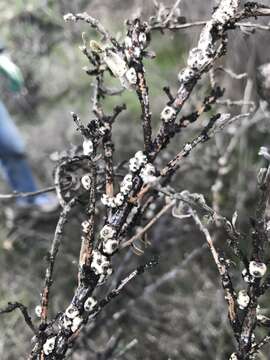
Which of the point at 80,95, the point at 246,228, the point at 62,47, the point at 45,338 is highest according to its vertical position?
the point at 62,47

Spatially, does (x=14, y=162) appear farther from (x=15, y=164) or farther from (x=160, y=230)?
(x=160, y=230)

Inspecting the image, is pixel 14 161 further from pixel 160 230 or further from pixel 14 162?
pixel 160 230

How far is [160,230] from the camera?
1531mm

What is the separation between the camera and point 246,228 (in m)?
1.62

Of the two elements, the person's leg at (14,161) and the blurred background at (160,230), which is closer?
the blurred background at (160,230)

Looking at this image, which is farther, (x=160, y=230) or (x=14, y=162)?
(x=14, y=162)

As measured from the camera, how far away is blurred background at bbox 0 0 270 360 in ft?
4.30

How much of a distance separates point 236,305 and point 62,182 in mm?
338

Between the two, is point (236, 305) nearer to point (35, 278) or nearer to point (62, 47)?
point (35, 278)

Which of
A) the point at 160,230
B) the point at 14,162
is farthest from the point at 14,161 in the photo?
the point at 160,230

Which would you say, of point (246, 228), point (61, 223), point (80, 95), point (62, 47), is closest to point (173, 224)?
point (246, 228)

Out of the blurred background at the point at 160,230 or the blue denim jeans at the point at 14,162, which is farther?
the blue denim jeans at the point at 14,162

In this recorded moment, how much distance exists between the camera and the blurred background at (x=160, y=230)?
1.31m

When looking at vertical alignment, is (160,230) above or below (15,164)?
below
